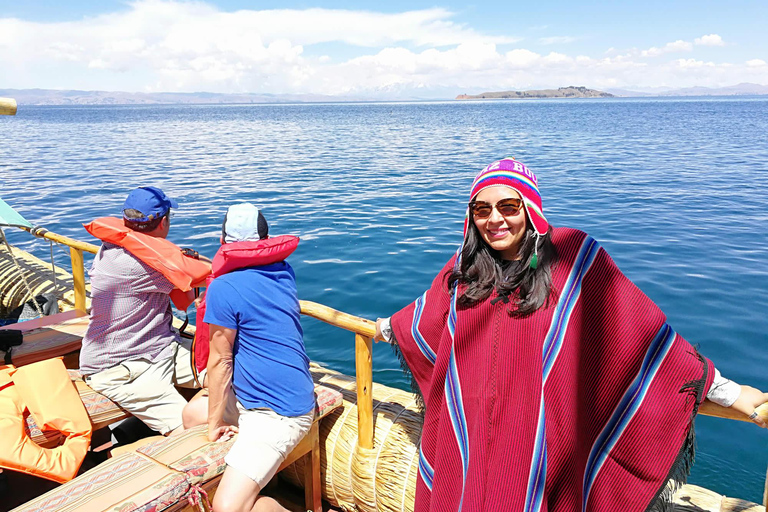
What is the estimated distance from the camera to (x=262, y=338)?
2.90 meters

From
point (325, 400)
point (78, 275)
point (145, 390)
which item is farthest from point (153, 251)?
point (78, 275)

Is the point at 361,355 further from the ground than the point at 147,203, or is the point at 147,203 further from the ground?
the point at 147,203

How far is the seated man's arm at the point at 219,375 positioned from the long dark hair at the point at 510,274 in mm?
1262

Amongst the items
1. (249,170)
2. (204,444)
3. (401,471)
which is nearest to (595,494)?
(401,471)

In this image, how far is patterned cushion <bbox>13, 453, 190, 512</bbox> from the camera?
2.38 m

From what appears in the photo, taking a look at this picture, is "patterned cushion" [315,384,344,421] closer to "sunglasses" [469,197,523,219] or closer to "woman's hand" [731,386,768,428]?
"sunglasses" [469,197,523,219]

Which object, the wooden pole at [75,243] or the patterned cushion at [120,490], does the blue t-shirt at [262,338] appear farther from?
the wooden pole at [75,243]

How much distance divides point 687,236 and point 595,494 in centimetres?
1128

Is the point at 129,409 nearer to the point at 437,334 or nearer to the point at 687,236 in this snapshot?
the point at 437,334

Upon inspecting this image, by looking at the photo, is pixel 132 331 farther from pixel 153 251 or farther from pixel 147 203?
pixel 147 203

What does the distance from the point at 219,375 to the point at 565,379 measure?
68.9 inches

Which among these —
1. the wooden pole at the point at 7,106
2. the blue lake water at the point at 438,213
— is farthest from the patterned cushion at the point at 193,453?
the blue lake water at the point at 438,213

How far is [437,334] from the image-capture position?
2404 millimetres

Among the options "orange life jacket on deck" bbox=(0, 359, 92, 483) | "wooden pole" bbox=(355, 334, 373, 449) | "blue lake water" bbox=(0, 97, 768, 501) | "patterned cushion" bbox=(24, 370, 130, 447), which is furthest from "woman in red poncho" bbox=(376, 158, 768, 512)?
"blue lake water" bbox=(0, 97, 768, 501)
